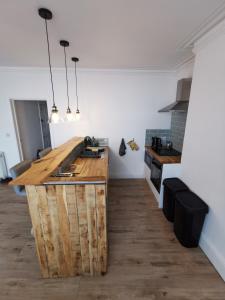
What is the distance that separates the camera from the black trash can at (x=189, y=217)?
1.76 meters

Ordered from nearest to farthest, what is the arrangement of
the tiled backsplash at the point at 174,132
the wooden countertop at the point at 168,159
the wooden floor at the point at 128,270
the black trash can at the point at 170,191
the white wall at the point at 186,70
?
the wooden floor at the point at 128,270
the black trash can at the point at 170,191
the wooden countertop at the point at 168,159
the white wall at the point at 186,70
the tiled backsplash at the point at 174,132

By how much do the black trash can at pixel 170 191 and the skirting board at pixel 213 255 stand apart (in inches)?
20.2

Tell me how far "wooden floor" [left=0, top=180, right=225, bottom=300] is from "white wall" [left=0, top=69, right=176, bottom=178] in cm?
194

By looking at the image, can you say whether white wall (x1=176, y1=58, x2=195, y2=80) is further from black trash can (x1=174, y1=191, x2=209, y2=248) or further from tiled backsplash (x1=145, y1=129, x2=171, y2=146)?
black trash can (x1=174, y1=191, x2=209, y2=248)

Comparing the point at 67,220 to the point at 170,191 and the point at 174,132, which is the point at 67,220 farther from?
the point at 174,132

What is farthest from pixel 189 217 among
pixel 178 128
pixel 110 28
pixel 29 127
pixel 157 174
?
pixel 29 127

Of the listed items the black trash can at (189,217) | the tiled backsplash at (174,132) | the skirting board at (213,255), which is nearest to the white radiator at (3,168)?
the tiled backsplash at (174,132)

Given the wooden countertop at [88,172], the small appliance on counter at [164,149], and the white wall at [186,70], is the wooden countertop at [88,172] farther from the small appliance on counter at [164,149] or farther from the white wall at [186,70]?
the white wall at [186,70]

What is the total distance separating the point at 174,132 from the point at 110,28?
2521 mm

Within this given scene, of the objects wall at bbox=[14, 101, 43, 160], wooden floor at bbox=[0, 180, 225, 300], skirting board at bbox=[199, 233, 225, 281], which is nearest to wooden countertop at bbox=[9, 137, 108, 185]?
wooden floor at bbox=[0, 180, 225, 300]

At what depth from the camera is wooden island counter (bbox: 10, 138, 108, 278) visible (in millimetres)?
1361

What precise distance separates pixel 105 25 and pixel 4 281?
2.99 meters

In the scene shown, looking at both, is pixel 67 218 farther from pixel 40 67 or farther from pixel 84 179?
pixel 40 67

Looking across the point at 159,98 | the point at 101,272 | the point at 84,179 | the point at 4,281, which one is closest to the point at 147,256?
the point at 101,272
